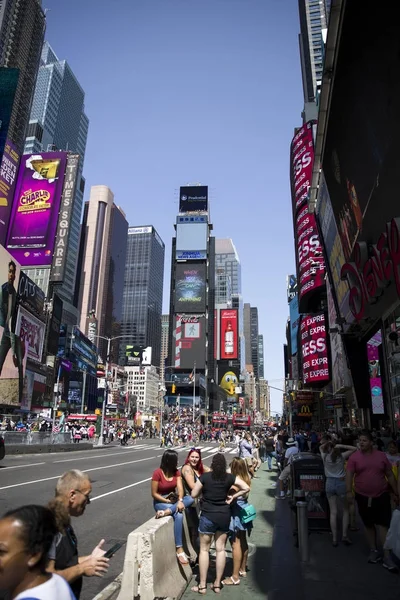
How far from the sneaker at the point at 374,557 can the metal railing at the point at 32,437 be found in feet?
76.2

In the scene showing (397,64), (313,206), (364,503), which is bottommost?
(364,503)

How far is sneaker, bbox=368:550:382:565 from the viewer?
6148 mm

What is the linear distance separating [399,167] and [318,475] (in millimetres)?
7728

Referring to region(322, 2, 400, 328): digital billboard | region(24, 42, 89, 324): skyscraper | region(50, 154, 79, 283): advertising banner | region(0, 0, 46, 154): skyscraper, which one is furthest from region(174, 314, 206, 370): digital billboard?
region(322, 2, 400, 328): digital billboard

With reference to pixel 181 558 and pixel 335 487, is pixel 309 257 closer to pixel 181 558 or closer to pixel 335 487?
pixel 335 487

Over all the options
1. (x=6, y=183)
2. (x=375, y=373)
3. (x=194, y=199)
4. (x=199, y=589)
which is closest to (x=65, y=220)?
(x=6, y=183)

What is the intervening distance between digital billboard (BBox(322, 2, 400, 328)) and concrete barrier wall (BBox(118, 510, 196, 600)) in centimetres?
912

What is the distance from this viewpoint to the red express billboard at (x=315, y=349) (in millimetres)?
43062

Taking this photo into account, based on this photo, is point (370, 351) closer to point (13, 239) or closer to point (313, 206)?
point (313, 206)

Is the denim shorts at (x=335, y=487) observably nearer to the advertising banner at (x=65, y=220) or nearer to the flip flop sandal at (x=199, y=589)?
the flip flop sandal at (x=199, y=589)

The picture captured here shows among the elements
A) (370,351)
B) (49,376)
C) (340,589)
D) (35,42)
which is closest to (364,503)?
(340,589)

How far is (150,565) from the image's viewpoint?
4227mm

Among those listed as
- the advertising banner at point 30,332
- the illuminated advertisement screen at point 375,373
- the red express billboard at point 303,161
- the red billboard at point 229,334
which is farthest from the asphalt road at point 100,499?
the red billboard at point 229,334

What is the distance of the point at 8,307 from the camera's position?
46656 millimetres
